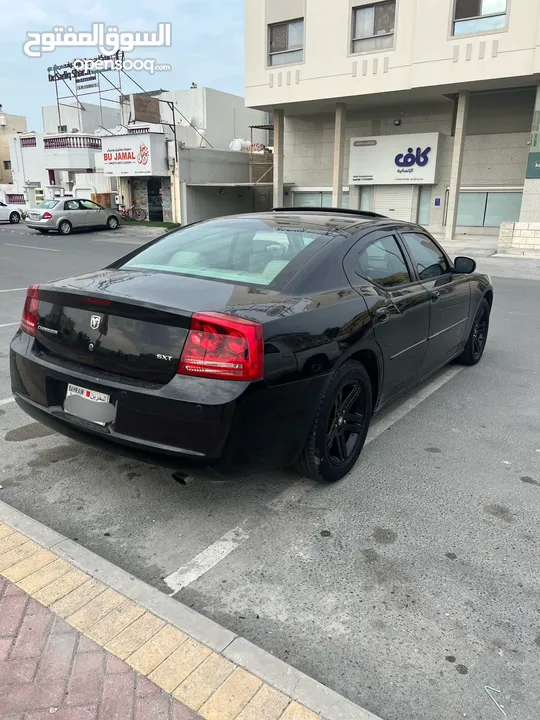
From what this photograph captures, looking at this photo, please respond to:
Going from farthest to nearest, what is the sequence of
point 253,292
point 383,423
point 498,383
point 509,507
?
point 498,383 → point 383,423 → point 509,507 → point 253,292

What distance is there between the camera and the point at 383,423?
4.44m

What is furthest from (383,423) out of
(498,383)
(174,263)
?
(174,263)

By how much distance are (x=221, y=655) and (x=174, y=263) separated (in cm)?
228

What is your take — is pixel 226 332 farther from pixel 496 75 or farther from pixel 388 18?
pixel 388 18

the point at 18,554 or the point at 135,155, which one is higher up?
the point at 135,155

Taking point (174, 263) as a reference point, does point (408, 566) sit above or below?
below

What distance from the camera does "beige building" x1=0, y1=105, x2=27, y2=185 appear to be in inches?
2200

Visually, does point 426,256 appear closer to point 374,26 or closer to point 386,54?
point 386,54

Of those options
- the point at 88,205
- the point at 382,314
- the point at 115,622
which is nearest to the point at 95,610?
the point at 115,622

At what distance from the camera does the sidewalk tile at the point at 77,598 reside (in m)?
2.31

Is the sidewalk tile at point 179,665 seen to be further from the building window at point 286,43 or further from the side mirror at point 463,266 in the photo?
the building window at point 286,43

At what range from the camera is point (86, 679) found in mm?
2014


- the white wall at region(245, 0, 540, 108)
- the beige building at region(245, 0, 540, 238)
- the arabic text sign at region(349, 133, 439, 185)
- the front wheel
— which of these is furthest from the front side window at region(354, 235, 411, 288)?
the arabic text sign at region(349, 133, 439, 185)

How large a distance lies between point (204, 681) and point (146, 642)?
29 cm
